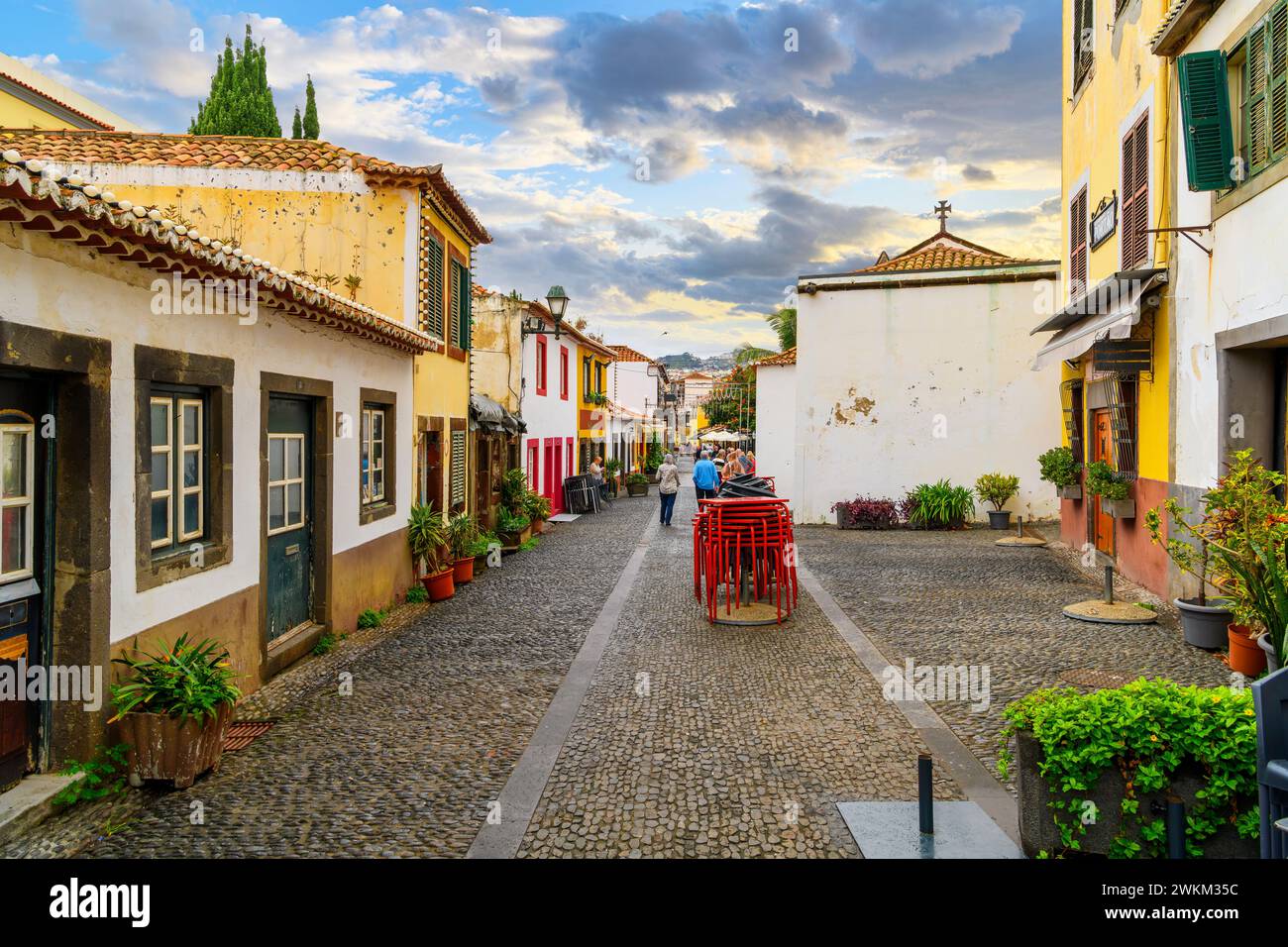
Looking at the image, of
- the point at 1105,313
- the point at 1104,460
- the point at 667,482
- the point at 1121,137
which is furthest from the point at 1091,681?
the point at 667,482

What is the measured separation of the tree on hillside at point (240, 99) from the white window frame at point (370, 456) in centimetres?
1498

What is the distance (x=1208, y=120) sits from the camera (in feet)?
26.3

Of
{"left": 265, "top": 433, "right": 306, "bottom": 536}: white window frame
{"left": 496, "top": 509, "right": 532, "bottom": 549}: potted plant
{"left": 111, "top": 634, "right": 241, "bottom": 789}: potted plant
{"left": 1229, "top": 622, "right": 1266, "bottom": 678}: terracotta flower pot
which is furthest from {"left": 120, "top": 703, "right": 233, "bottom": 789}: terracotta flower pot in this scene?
{"left": 496, "top": 509, "right": 532, "bottom": 549}: potted plant

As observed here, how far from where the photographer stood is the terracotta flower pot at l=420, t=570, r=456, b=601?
457 inches

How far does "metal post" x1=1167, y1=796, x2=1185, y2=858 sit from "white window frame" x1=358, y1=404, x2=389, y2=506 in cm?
861

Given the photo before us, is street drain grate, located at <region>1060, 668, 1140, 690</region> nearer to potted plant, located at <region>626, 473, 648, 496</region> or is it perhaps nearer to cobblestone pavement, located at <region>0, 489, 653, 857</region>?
cobblestone pavement, located at <region>0, 489, 653, 857</region>

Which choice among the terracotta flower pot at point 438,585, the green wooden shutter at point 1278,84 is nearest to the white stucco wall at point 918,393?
the terracotta flower pot at point 438,585

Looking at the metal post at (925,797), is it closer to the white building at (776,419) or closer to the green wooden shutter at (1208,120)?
the green wooden shutter at (1208,120)

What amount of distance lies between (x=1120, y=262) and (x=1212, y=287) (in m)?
2.96

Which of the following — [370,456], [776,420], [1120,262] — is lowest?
[370,456]

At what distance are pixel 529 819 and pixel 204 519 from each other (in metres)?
3.81

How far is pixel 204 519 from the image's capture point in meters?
6.75

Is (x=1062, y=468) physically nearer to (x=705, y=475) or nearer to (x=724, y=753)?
(x=705, y=475)
